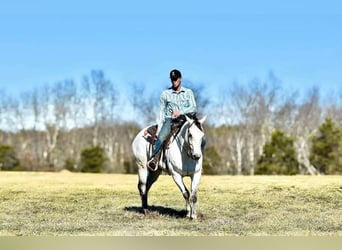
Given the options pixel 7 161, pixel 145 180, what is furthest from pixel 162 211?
pixel 7 161

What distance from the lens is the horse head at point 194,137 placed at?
→ 9117 mm

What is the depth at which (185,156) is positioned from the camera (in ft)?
31.7

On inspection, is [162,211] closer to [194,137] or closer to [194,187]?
[194,187]

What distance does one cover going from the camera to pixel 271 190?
54.0 ft

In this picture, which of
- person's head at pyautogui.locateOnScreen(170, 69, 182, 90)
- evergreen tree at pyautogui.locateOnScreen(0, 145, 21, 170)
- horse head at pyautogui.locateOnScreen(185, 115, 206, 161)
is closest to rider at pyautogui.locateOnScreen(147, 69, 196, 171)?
person's head at pyautogui.locateOnScreen(170, 69, 182, 90)

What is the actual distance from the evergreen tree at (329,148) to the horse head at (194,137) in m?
23.4

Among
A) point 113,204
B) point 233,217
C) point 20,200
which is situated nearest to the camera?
point 233,217

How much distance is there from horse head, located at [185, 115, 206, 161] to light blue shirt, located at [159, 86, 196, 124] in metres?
0.61

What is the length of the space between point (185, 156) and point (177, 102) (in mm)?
999

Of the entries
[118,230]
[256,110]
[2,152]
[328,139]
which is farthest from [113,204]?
[256,110]

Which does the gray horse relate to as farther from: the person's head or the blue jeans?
the person's head

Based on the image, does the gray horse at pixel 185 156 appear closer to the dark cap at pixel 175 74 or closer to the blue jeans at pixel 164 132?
the blue jeans at pixel 164 132

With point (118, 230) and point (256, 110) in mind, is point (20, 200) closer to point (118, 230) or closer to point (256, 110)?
point (118, 230)

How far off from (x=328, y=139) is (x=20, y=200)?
70.5ft
